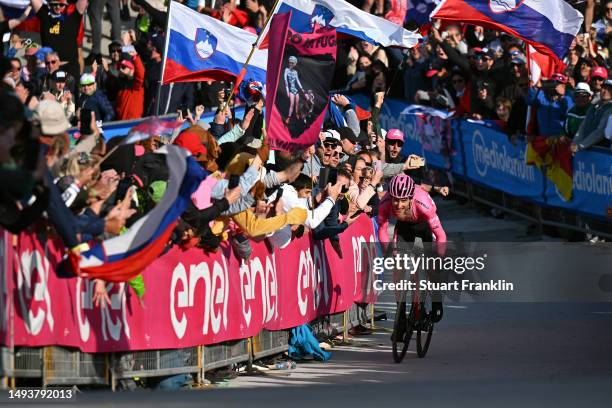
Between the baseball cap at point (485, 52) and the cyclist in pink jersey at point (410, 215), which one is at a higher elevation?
Answer: the baseball cap at point (485, 52)

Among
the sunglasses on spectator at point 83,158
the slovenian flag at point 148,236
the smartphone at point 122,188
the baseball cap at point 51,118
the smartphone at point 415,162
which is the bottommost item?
the slovenian flag at point 148,236

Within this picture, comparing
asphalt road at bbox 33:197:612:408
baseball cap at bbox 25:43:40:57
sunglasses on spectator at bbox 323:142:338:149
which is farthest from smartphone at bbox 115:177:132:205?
baseball cap at bbox 25:43:40:57

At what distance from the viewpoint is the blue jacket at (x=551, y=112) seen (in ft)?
79.5

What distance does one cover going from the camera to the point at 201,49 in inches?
788

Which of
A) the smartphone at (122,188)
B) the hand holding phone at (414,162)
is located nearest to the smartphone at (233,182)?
the smartphone at (122,188)

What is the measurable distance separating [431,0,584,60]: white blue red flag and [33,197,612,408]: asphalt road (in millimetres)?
3702

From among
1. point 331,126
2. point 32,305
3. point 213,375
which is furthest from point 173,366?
point 331,126

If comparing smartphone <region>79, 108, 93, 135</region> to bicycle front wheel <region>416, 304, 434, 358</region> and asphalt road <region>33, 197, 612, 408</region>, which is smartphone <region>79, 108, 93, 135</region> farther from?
bicycle front wheel <region>416, 304, 434, 358</region>

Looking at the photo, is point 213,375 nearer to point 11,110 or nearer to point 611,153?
point 11,110

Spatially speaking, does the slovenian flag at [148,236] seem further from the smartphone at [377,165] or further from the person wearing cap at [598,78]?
the person wearing cap at [598,78]

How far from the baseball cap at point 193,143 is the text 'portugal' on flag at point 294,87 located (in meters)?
1.77

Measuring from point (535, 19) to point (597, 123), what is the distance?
1951 millimetres

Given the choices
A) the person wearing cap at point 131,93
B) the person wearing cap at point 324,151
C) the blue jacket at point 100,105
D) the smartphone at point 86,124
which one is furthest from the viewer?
the person wearing cap at point 131,93

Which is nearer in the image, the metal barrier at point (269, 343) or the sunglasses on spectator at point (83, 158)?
the sunglasses on spectator at point (83, 158)
